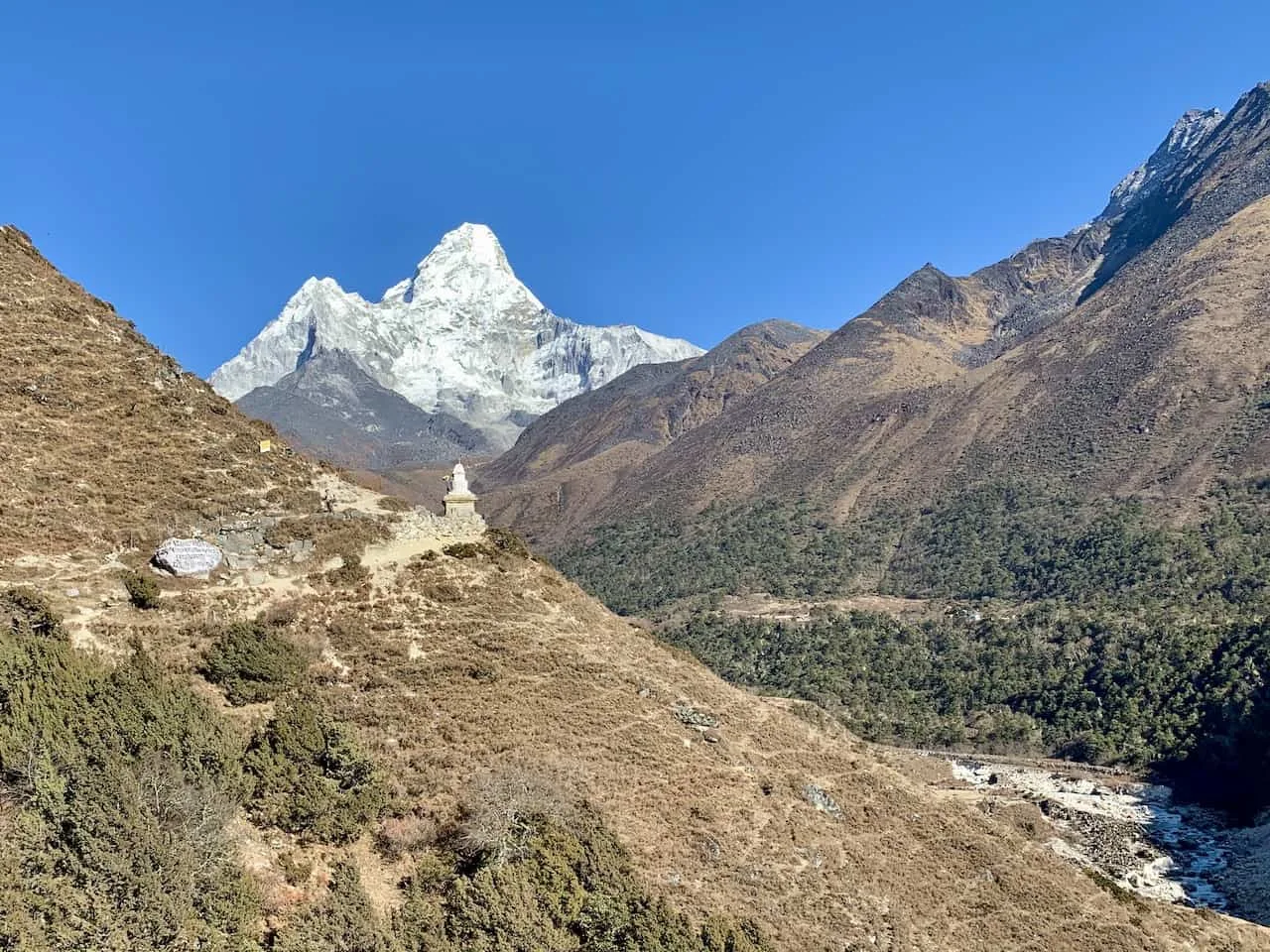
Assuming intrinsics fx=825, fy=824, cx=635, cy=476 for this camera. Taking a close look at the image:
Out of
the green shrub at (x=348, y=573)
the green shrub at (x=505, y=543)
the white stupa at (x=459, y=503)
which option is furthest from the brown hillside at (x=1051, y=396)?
the green shrub at (x=348, y=573)

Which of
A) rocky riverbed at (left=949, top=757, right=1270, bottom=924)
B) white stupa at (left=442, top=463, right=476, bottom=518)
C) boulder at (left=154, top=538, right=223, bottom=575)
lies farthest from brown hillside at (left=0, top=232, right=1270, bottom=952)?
rocky riverbed at (left=949, top=757, right=1270, bottom=924)

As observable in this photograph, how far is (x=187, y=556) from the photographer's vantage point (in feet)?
74.0

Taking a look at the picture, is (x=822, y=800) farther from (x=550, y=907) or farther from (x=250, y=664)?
(x=250, y=664)

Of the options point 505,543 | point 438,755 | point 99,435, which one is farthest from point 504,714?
point 99,435

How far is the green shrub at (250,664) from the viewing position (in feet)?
61.4

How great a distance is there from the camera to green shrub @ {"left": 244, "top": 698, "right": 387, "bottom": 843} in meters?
15.7

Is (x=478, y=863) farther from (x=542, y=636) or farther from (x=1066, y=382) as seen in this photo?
(x=1066, y=382)

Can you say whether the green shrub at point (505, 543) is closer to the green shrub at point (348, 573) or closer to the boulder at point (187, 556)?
the green shrub at point (348, 573)

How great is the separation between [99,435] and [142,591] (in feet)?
25.4

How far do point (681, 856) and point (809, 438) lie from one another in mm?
135994

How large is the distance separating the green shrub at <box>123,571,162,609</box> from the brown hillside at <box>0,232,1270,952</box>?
38 centimetres

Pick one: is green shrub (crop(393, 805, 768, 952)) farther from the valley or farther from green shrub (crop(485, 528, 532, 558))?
green shrub (crop(485, 528, 532, 558))

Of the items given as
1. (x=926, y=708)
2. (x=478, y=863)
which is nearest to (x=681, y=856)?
(x=478, y=863)

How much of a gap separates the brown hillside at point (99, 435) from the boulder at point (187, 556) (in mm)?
936
